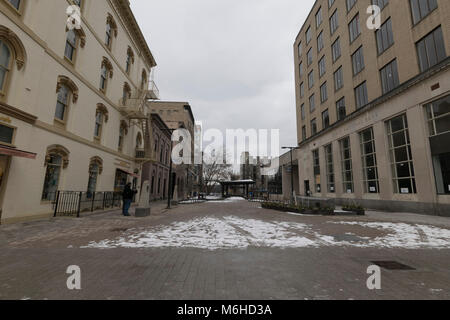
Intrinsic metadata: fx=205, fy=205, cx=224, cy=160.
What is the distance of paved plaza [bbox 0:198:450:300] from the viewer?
117 inches

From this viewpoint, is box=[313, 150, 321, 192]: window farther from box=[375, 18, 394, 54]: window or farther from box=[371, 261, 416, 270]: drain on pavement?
box=[371, 261, 416, 270]: drain on pavement

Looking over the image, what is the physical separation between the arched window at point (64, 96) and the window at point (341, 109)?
2422cm

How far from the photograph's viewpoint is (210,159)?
5106 centimetres

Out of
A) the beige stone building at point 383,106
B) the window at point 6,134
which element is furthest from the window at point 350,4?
the window at point 6,134

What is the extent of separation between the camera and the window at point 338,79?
23.3m

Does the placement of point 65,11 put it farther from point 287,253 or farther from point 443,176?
point 443,176

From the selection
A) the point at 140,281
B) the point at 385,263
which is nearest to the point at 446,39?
the point at 385,263

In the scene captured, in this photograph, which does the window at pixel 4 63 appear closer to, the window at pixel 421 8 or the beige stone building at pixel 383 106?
the beige stone building at pixel 383 106

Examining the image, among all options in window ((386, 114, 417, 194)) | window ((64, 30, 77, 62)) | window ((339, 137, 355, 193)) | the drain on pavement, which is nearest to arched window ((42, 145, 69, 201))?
window ((64, 30, 77, 62))

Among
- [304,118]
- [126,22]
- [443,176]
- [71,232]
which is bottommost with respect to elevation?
[71,232]

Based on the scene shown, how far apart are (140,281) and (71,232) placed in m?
5.62

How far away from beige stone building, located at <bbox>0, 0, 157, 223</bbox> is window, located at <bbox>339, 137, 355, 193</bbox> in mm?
21371

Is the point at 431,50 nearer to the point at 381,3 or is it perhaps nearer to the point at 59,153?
the point at 381,3
